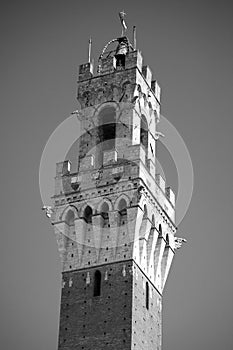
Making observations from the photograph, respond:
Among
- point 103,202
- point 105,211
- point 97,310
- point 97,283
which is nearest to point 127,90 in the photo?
point 103,202

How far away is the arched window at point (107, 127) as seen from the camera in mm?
53188

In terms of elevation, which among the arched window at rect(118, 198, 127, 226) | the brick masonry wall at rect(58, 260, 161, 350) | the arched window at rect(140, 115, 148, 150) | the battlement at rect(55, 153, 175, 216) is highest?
the arched window at rect(140, 115, 148, 150)

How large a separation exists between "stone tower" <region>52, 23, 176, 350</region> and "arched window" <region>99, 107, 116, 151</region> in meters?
0.05

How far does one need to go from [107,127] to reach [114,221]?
6.67 m

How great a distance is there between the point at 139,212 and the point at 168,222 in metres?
3.53

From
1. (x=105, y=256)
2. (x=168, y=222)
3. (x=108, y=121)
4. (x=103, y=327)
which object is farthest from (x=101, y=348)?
(x=108, y=121)

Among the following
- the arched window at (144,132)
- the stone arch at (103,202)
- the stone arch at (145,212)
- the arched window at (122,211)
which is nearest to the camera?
the arched window at (122,211)

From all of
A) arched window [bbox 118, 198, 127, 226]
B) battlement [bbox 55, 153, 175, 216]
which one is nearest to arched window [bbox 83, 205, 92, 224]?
battlement [bbox 55, 153, 175, 216]

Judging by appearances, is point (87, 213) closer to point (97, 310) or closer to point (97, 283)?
point (97, 283)

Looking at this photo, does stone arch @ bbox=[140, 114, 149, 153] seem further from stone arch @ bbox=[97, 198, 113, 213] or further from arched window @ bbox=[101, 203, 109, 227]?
arched window @ bbox=[101, 203, 109, 227]

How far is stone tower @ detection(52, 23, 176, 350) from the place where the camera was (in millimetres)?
46938

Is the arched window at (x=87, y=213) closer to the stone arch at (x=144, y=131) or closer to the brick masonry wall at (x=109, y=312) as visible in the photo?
the brick masonry wall at (x=109, y=312)

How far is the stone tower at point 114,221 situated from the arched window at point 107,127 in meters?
0.05

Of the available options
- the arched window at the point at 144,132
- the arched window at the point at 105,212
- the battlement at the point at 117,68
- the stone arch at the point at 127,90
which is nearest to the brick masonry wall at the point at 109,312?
the arched window at the point at 105,212
